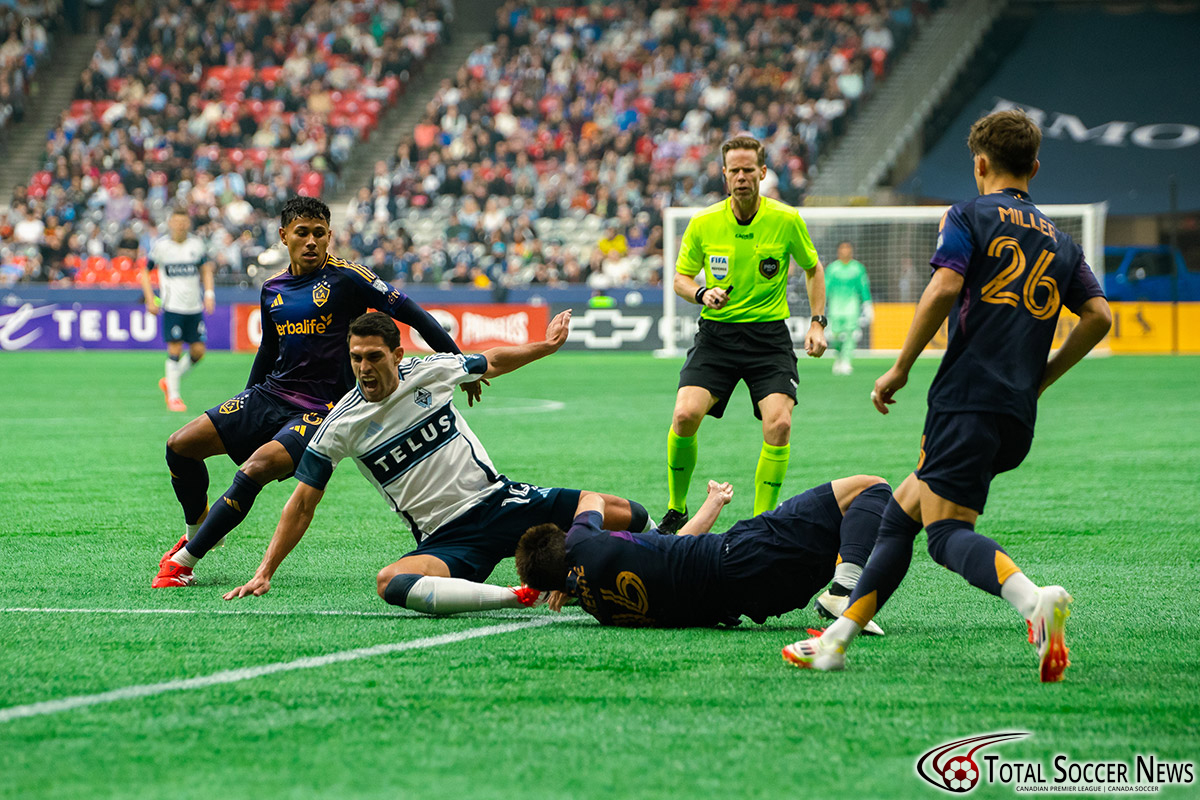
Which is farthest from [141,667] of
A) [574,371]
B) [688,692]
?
[574,371]

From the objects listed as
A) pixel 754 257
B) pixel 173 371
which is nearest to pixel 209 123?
pixel 173 371

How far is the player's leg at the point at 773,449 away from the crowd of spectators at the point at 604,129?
21.3 meters

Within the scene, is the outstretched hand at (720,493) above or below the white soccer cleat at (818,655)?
above

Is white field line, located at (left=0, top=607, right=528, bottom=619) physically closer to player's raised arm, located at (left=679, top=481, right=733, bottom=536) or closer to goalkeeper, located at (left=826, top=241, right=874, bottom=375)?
player's raised arm, located at (left=679, top=481, right=733, bottom=536)

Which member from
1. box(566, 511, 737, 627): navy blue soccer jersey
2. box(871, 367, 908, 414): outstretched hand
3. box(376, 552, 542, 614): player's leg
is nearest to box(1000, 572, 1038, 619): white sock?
box(871, 367, 908, 414): outstretched hand

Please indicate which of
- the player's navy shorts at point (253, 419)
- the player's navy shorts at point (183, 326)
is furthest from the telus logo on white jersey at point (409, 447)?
the player's navy shorts at point (183, 326)

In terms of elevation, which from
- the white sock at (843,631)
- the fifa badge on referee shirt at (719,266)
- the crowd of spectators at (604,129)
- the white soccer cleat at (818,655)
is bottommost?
the white soccer cleat at (818,655)

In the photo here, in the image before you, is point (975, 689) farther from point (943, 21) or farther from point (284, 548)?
point (943, 21)

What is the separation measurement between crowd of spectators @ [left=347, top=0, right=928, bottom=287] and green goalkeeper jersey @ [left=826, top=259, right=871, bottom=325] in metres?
6.16

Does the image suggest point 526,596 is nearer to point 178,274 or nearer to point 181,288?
point 181,288

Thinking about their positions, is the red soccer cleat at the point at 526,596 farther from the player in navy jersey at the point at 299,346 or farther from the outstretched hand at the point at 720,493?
the player in navy jersey at the point at 299,346

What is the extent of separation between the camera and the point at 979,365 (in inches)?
175

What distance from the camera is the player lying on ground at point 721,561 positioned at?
5.11 m

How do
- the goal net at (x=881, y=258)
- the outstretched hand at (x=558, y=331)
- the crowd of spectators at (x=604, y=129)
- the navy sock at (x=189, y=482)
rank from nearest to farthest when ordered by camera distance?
the outstretched hand at (x=558, y=331)
the navy sock at (x=189, y=482)
the goal net at (x=881, y=258)
the crowd of spectators at (x=604, y=129)
